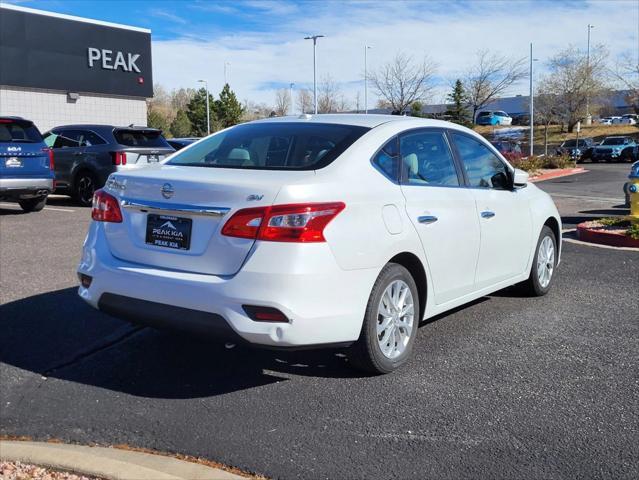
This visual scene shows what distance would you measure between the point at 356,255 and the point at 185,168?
1.30 metres

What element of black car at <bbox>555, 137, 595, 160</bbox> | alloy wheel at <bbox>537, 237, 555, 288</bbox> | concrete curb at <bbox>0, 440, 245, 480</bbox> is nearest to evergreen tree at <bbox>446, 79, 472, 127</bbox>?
black car at <bbox>555, 137, 595, 160</bbox>

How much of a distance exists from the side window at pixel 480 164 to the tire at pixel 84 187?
33.5 feet

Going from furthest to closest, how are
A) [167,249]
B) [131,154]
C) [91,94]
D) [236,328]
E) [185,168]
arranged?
[91,94], [131,154], [185,168], [167,249], [236,328]

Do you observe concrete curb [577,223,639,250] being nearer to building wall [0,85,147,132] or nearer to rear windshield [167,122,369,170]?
rear windshield [167,122,369,170]

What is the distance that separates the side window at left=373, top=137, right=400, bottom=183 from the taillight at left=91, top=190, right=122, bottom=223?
5.46 feet

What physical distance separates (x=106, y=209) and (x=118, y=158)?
964 cm

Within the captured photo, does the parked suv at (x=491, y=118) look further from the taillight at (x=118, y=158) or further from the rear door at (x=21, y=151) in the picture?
the rear door at (x=21, y=151)

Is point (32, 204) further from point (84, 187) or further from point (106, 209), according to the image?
point (106, 209)

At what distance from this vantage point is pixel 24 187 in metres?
11.9

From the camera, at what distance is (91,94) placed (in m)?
25.4

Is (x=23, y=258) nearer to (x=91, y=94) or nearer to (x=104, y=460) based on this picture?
(x=104, y=460)

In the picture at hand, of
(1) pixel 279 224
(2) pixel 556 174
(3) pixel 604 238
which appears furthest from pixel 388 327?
(2) pixel 556 174

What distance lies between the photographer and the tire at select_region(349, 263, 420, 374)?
415cm

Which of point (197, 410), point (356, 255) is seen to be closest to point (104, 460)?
point (197, 410)
